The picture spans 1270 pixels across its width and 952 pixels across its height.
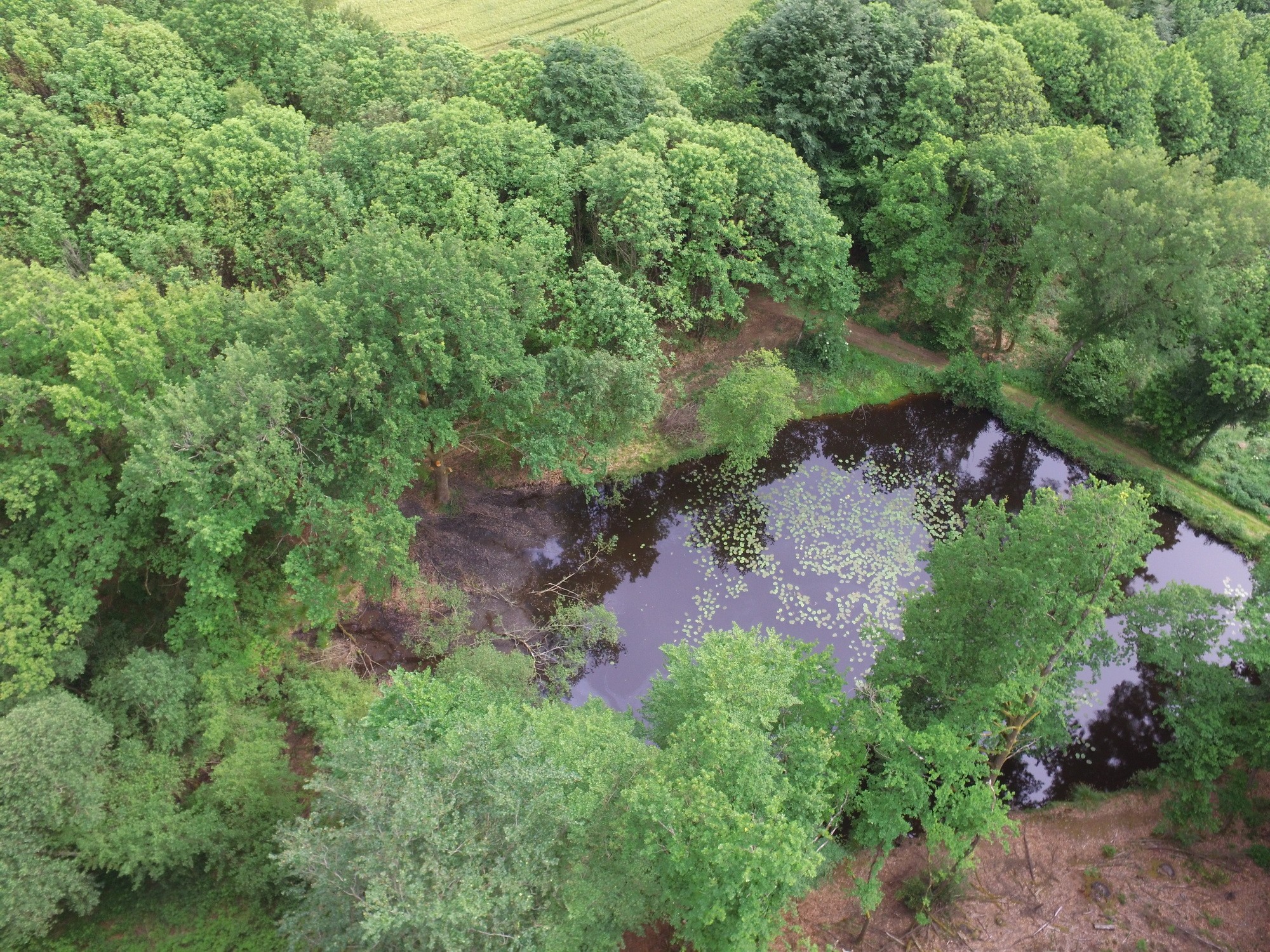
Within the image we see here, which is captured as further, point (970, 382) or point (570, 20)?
point (570, 20)

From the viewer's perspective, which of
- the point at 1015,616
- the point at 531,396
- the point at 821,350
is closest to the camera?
the point at 1015,616

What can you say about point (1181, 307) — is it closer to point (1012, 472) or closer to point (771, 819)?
point (1012, 472)

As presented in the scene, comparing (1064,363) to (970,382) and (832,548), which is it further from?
(832,548)

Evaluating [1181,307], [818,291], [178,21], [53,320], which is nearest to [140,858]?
[53,320]

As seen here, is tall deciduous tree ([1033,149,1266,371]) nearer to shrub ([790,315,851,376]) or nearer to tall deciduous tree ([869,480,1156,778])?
shrub ([790,315,851,376])

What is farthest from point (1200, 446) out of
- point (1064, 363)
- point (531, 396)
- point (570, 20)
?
point (570, 20)

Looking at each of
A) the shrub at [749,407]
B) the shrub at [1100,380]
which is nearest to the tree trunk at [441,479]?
the shrub at [749,407]

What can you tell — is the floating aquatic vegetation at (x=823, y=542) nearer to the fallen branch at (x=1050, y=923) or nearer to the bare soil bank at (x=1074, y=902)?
the bare soil bank at (x=1074, y=902)
